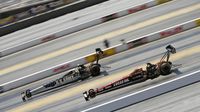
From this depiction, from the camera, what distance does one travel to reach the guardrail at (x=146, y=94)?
15.7 m

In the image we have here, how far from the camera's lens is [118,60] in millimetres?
20219

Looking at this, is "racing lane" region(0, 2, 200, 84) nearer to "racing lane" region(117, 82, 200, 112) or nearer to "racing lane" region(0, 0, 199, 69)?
"racing lane" region(0, 0, 199, 69)

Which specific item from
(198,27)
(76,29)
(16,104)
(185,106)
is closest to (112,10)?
(76,29)

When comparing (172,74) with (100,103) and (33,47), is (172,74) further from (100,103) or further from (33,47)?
(33,47)

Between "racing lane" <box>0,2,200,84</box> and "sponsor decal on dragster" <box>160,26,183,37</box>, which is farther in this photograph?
"racing lane" <box>0,2,200,84</box>

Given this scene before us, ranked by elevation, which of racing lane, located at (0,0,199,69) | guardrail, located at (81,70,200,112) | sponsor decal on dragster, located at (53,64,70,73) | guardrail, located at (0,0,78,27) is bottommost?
guardrail, located at (81,70,200,112)

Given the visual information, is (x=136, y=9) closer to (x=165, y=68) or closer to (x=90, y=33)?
(x=90, y=33)

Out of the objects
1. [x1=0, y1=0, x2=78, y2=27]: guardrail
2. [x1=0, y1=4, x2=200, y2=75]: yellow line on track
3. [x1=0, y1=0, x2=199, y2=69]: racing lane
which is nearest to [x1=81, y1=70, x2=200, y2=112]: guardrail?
[x1=0, y1=4, x2=200, y2=75]: yellow line on track

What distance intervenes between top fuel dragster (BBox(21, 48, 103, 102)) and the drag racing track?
25 cm

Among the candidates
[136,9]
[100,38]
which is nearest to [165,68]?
[100,38]

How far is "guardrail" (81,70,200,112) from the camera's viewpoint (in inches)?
619

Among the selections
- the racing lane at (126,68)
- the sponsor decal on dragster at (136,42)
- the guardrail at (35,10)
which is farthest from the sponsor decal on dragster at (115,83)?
the guardrail at (35,10)

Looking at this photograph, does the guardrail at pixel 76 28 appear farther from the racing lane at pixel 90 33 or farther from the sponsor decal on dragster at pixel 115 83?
the sponsor decal on dragster at pixel 115 83

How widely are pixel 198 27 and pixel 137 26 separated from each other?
13.3 ft
